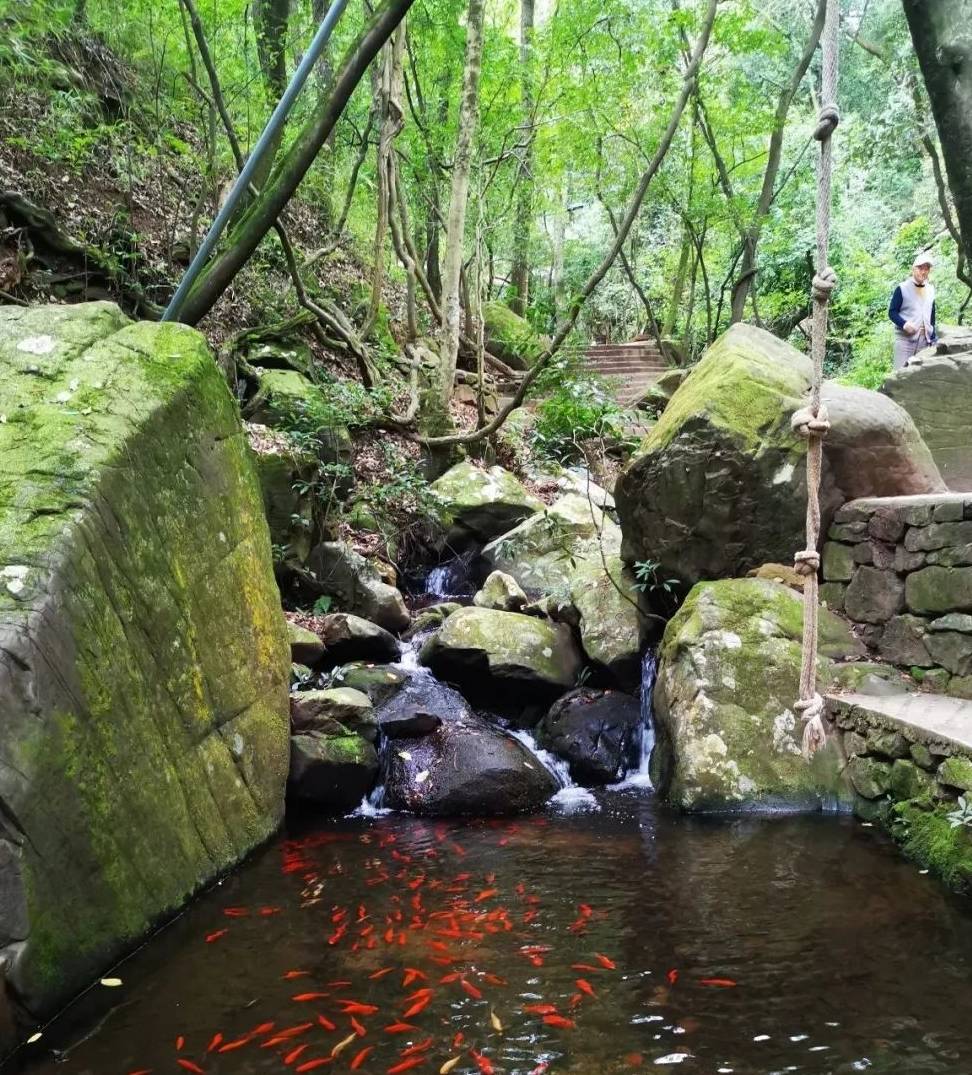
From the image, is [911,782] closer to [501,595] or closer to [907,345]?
[501,595]

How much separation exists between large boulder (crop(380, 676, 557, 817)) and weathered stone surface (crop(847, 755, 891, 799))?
2.00 meters

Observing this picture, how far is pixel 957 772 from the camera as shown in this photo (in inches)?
151

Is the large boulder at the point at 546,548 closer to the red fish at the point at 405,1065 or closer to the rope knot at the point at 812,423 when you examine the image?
the rope knot at the point at 812,423

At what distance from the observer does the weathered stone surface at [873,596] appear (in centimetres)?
534

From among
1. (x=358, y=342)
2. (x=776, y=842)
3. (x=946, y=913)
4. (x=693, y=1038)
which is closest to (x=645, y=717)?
(x=776, y=842)

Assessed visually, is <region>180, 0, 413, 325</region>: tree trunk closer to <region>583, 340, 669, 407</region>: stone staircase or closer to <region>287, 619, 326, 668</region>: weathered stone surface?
<region>287, 619, 326, 668</region>: weathered stone surface

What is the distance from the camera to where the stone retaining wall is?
484 centimetres

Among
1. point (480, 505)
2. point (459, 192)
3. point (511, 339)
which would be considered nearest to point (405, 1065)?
point (480, 505)

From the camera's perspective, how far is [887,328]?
49.3 ft

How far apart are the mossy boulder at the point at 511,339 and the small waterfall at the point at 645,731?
35.3ft

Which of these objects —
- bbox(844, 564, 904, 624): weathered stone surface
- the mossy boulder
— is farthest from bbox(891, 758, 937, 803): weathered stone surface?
the mossy boulder

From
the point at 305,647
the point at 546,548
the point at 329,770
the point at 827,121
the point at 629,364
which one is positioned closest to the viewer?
the point at 827,121

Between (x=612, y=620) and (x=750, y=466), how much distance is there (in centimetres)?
174

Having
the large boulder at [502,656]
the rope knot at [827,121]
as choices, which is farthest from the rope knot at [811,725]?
the large boulder at [502,656]
